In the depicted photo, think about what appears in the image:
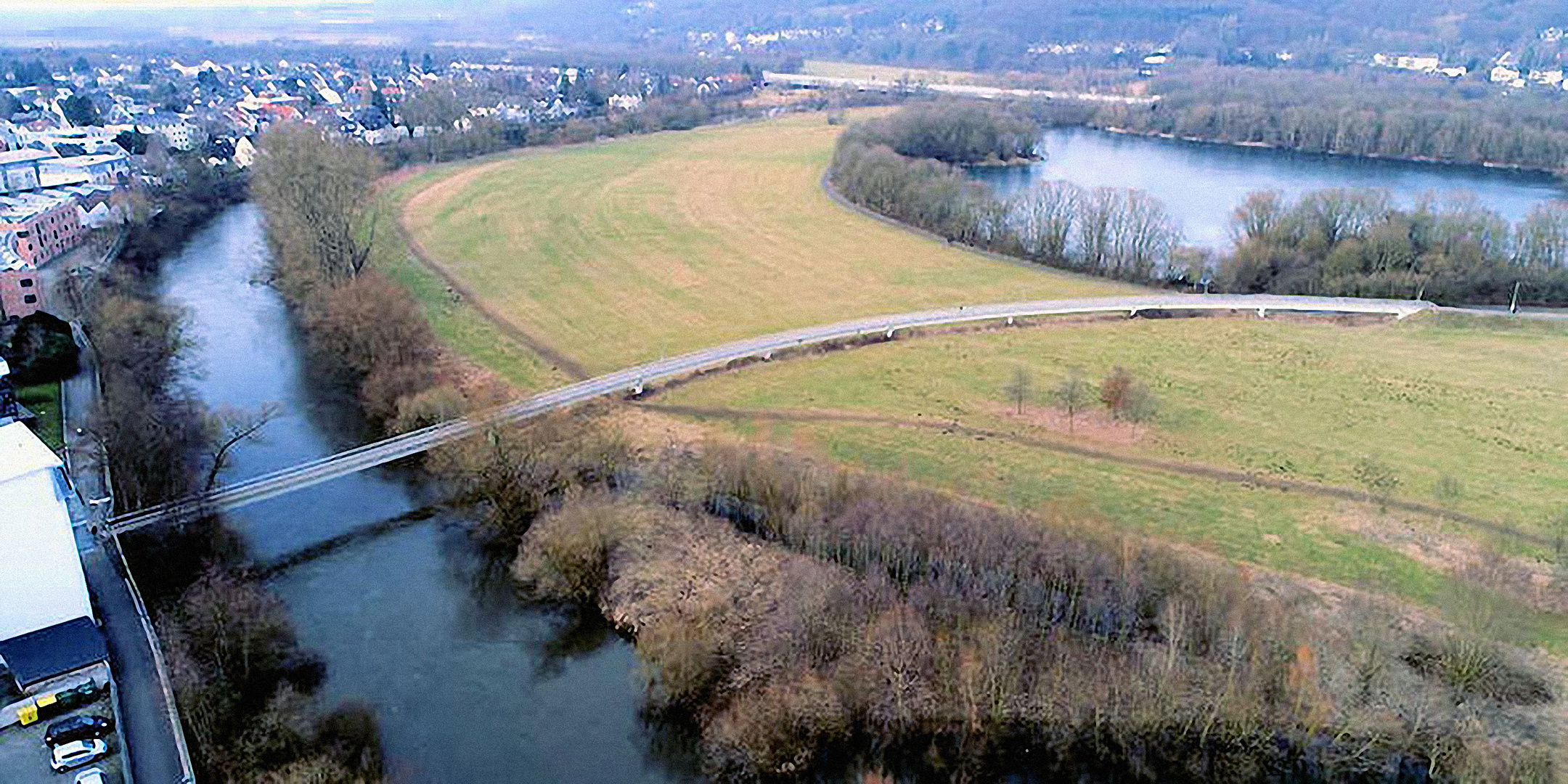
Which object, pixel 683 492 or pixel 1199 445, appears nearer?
pixel 683 492

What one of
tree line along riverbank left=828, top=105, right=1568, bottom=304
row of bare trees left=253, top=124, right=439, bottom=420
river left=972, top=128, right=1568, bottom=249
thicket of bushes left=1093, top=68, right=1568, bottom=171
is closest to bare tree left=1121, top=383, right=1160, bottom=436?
tree line along riverbank left=828, top=105, right=1568, bottom=304

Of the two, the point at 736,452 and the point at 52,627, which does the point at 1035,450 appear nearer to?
the point at 736,452

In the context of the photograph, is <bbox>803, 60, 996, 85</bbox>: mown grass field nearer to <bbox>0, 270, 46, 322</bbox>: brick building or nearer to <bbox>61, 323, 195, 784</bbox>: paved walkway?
<bbox>0, 270, 46, 322</bbox>: brick building

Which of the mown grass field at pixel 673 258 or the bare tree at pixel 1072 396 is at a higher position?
the mown grass field at pixel 673 258

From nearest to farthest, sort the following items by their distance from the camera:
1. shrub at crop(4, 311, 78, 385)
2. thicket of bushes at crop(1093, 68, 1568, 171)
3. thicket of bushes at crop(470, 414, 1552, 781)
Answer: thicket of bushes at crop(470, 414, 1552, 781)
shrub at crop(4, 311, 78, 385)
thicket of bushes at crop(1093, 68, 1568, 171)

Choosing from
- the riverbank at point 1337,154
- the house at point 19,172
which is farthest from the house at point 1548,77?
the house at point 19,172

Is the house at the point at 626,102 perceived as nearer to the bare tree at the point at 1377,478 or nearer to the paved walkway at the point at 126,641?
the paved walkway at the point at 126,641

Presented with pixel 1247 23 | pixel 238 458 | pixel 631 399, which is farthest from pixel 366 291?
pixel 1247 23
